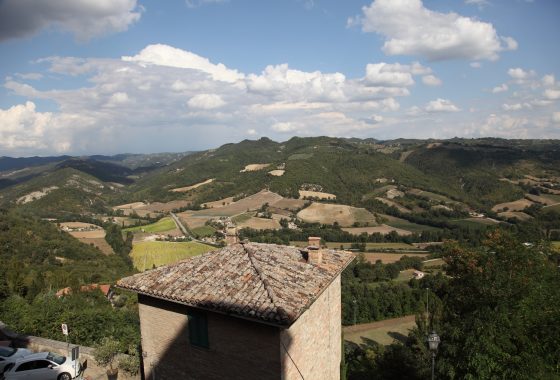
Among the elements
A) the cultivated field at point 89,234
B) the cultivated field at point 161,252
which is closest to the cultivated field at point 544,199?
the cultivated field at point 161,252

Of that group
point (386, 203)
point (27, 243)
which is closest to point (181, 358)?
point (27, 243)

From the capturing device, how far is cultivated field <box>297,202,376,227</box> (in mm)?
121250

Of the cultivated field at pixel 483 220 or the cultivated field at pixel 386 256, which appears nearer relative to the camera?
the cultivated field at pixel 386 256

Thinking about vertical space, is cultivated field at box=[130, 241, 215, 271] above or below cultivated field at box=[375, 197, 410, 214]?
below

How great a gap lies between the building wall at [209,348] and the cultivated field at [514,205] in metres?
133

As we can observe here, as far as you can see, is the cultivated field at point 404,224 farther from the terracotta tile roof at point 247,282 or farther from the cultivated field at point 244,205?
the terracotta tile roof at point 247,282

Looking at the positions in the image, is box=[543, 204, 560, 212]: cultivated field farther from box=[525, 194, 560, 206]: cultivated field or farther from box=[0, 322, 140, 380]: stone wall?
box=[0, 322, 140, 380]: stone wall

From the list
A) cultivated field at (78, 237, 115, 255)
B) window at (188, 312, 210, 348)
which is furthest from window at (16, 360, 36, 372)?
cultivated field at (78, 237, 115, 255)

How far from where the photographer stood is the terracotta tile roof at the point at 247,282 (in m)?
9.38

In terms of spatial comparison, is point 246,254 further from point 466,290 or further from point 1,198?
point 1,198

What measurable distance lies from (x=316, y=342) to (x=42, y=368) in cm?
1018

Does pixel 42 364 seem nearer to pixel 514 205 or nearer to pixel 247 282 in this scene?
pixel 247 282

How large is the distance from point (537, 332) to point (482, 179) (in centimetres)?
16034

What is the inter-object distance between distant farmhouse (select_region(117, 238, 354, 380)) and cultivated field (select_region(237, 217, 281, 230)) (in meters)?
100
